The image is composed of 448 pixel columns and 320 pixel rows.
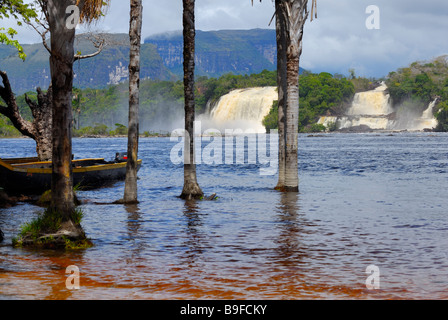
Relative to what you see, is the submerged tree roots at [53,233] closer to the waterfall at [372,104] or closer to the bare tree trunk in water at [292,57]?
the bare tree trunk in water at [292,57]

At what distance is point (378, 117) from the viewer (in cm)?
16450

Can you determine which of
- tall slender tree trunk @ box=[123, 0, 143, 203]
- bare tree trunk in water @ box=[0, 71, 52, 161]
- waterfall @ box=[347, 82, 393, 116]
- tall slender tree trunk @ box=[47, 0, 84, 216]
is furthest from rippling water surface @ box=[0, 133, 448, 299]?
waterfall @ box=[347, 82, 393, 116]

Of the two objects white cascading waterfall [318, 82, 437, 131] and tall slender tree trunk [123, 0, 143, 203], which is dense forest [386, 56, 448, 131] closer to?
white cascading waterfall [318, 82, 437, 131]

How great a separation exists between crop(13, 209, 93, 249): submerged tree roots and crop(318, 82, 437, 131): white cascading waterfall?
156m

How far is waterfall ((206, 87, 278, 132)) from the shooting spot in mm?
160750

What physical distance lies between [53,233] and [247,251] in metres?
3.87

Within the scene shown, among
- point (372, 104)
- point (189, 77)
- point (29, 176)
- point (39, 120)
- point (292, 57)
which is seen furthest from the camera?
point (372, 104)

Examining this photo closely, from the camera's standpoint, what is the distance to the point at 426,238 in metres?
14.2

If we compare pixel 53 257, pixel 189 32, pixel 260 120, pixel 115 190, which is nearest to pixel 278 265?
pixel 53 257

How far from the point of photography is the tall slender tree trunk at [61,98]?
11.2m

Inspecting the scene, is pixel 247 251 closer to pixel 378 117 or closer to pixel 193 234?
pixel 193 234

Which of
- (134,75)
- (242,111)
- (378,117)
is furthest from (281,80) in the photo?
(378,117)
